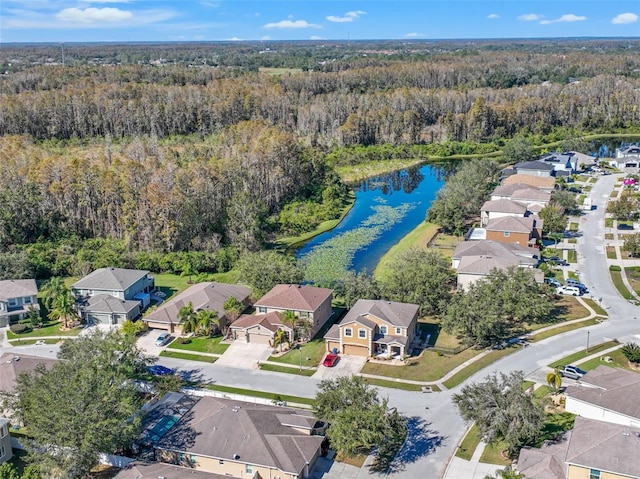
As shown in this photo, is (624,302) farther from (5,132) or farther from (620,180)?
(5,132)

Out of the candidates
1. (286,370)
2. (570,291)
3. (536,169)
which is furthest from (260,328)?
(536,169)

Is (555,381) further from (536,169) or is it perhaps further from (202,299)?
(536,169)

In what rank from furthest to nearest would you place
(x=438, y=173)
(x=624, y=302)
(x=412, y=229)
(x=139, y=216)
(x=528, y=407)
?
1. (x=438, y=173)
2. (x=412, y=229)
3. (x=139, y=216)
4. (x=624, y=302)
5. (x=528, y=407)

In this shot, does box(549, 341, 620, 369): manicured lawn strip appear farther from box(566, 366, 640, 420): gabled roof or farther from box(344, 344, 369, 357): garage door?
box(344, 344, 369, 357): garage door

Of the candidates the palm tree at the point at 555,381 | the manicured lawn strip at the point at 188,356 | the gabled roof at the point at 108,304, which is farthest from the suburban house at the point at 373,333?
the gabled roof at the point at 108,304

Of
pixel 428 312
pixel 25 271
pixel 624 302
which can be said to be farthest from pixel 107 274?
pixel 624 302

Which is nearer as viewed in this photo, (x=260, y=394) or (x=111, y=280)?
(x=260, y=394)

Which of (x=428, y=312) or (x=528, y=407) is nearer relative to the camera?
(x=528, y=407)
